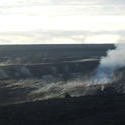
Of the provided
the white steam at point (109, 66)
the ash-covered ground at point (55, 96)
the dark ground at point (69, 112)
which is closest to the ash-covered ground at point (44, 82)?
the ash-covered ground at point (55, 96)

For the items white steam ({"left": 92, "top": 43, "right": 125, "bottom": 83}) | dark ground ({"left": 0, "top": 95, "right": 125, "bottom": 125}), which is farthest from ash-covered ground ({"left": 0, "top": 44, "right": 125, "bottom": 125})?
white steam ({"left": 92, "top": 43, "right": 125, "bottom": 83})

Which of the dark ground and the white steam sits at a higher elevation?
the white steam

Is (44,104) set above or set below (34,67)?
below

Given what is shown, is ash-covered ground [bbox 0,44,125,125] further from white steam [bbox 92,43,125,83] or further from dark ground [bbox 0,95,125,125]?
white steam [bbox 92,43,125,83]

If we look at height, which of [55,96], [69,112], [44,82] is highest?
[44,82]

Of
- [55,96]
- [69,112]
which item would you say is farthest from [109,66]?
[69,112]

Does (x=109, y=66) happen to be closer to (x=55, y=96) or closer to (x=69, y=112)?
(x=55, y=96)

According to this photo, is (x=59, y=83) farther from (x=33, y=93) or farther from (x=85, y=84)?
(x=33, y=93)

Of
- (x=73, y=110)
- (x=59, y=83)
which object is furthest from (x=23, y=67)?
(x=73, y=110)

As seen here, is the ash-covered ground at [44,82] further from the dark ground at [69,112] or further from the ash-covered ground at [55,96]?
the dark ground at [69,112]
